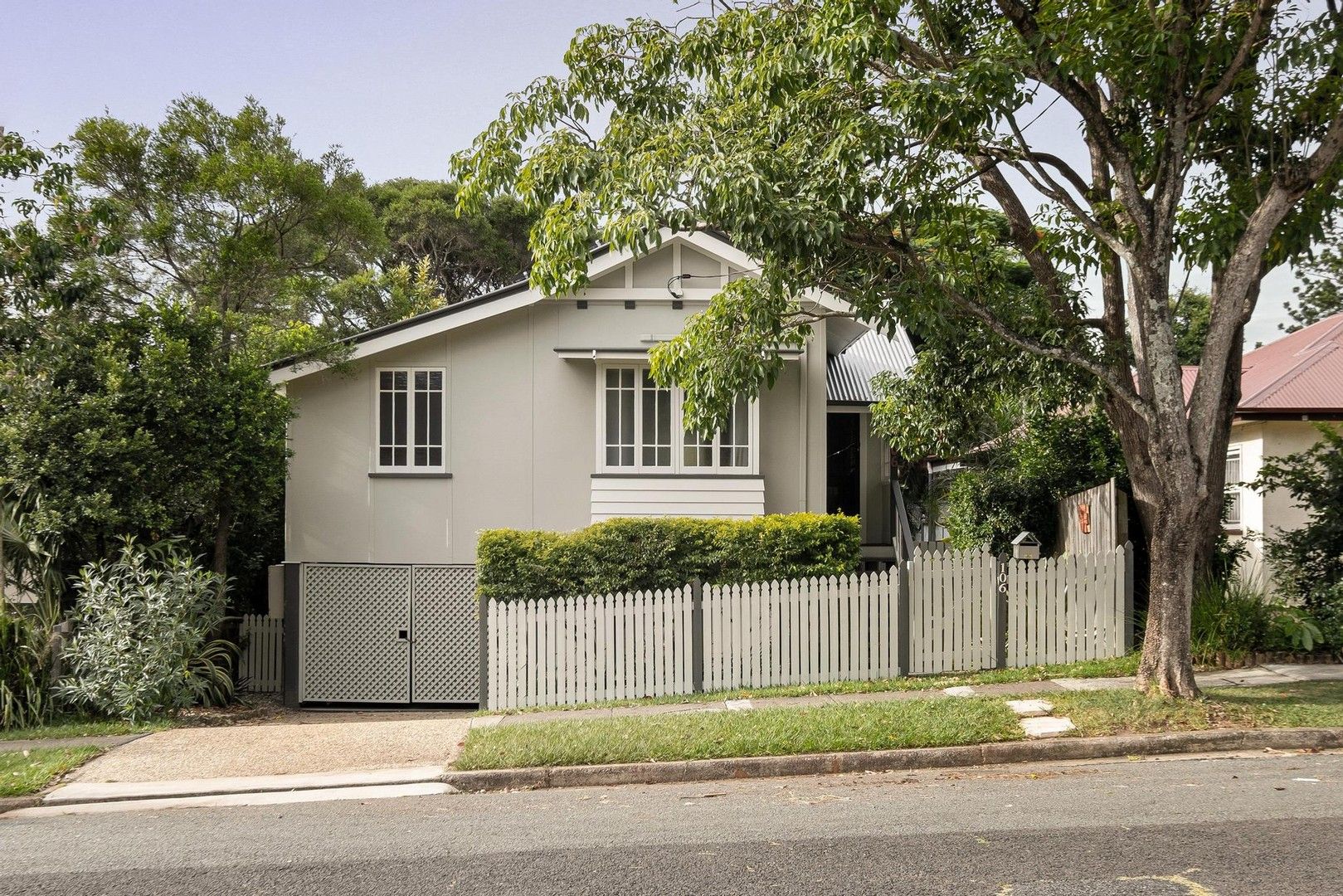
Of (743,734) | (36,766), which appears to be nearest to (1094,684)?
(743,734)

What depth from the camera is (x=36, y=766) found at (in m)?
8.84

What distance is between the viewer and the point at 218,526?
14.0 metres

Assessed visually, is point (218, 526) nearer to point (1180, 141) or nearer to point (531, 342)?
point (531, 342)

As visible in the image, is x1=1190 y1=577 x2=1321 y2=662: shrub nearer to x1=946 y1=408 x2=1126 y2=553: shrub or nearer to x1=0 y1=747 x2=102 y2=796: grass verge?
x1=946 y1=408 x2=1126 y2=553: shrub

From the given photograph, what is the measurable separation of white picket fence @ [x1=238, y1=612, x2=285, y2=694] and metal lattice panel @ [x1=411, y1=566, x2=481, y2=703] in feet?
7.22

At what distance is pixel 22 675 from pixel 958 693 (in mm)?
9461

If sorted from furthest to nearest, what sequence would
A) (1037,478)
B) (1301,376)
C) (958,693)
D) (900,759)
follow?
(1301,376) → (1037,478) → (958,693) → (900,759)

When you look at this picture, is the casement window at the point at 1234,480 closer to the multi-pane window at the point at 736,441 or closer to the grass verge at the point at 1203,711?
the grass verge at the point at 1203,711

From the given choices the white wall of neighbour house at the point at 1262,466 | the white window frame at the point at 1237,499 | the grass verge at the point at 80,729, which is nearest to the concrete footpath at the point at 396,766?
the grass verge at the point at 80,729

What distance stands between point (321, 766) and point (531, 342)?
7.74 meters

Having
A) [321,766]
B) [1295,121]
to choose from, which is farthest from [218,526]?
[1295,121]

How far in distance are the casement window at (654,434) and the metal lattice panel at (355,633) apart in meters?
3.34

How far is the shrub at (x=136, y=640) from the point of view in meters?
11.2

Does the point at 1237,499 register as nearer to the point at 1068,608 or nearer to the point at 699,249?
the point at 1068,608
